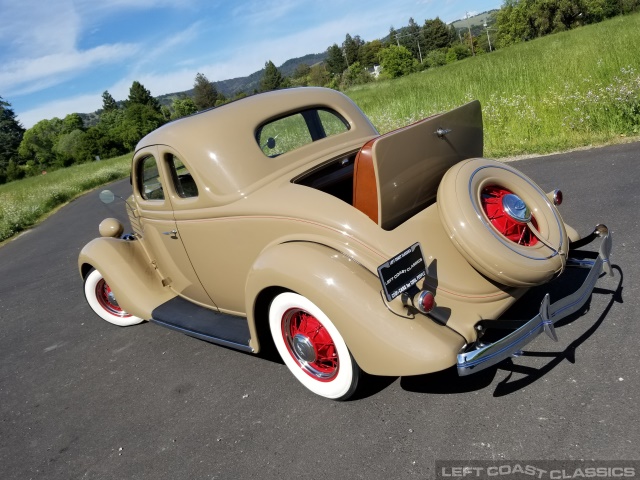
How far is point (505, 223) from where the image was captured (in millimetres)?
2844

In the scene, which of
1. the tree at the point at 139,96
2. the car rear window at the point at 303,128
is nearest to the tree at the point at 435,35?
the tree at the point at 139,96

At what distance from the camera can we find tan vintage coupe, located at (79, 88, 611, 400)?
245cm

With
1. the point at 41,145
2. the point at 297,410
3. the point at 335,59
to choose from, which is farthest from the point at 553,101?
the point at 335,59

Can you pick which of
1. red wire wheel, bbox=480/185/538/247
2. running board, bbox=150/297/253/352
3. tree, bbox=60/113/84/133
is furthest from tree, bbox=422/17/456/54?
red wire wheel, bbox=480/185/538/247

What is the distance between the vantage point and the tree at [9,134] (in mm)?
72688

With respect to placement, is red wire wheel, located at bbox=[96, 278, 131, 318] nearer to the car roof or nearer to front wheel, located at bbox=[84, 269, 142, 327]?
front wheel, located at bbox=[84, 269, 142, 327]

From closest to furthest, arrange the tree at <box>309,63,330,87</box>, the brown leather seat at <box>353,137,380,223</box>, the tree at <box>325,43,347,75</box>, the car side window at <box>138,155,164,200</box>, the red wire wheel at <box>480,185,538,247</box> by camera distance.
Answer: the brown leather seat at <box>353,137,380,223</box> < the red wire wheel at <box>480,185,538,247</box> < the car side window at <box>138,155,164,200</box> < the tree at <box>309,63,330,87</box> < the tree at <box>325,43,347,75</box>

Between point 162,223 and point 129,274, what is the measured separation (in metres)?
0.69

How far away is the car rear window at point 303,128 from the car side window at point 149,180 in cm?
101

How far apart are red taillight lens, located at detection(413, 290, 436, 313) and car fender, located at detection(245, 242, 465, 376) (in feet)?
0.32

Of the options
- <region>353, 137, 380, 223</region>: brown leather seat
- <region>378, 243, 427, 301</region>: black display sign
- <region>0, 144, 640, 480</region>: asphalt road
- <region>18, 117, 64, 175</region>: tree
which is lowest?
<region>0, 144, 640, 480</region>: asphalt road

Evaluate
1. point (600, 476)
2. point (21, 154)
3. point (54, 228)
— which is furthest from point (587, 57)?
point (21, 154)

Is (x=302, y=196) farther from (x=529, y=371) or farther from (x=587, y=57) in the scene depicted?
(x=587, y=57)

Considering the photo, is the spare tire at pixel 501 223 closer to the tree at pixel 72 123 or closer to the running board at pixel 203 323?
the running board at pixel 203 323
